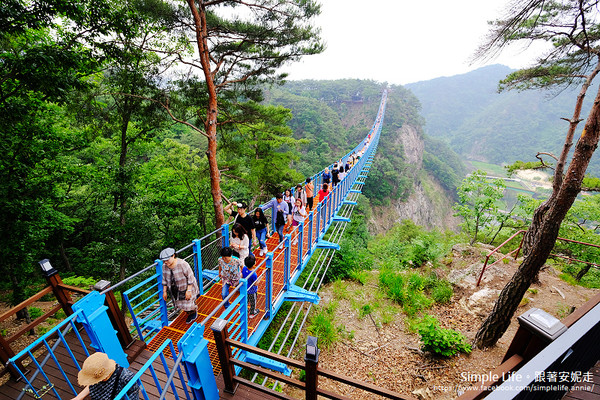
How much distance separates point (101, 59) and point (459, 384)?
29.6 ft

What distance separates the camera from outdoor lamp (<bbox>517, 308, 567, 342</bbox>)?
1.59 meters

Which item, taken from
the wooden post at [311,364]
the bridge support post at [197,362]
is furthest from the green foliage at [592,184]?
the bridge support post at [197,362]

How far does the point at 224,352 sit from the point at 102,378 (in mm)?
877

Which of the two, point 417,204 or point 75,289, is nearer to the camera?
point 75,289

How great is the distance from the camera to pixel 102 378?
6.05 feet

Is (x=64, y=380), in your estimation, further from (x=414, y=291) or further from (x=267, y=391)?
(x=414, y=291)

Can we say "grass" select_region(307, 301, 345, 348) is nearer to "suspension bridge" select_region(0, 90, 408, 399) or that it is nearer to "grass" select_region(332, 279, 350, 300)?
"grass" select_region(332, 279, 350, 300)

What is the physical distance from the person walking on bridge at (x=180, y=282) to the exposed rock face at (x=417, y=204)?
3105 cm

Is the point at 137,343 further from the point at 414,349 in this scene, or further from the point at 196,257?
the point at 414,349

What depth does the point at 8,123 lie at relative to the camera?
5.40m

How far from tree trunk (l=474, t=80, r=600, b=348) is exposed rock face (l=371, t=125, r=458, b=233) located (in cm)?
2882

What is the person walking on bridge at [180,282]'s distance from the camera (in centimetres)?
321

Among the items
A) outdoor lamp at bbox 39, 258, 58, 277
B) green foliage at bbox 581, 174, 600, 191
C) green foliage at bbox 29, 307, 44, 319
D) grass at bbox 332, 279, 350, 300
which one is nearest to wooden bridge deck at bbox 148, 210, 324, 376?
outdoor lamp at bbox 39, 258, 58, 277

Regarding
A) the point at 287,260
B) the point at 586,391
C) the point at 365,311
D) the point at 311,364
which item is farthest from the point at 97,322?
the point at 365,311
